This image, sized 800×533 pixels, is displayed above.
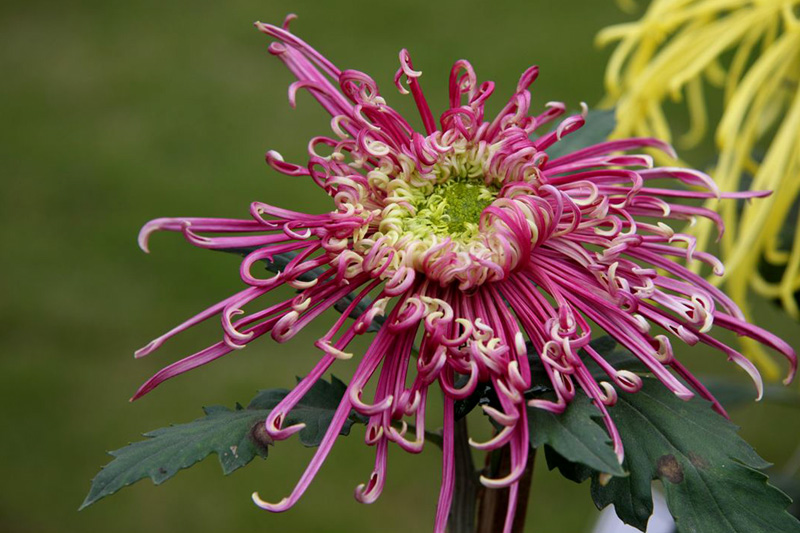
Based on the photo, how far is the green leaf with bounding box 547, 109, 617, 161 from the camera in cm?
58

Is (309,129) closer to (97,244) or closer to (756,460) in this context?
(97,244)

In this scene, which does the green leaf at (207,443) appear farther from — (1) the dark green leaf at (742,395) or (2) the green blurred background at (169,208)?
(2) the green blurred background at (169,208)

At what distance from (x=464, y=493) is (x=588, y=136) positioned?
25cm

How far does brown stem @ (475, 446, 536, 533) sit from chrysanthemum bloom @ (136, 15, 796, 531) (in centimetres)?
3

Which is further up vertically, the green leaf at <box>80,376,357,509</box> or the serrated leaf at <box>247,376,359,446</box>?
the serrated leaf at <box>247,376,359,446</box>

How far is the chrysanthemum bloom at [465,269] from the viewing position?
400mm

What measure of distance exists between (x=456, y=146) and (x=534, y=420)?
144 millimetres

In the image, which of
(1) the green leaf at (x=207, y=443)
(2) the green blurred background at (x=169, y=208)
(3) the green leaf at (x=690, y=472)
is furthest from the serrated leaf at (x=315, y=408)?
(2) the green blurred background at (x=169, y=208)

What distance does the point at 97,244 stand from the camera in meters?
2.18

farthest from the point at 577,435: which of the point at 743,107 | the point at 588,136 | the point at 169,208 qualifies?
the point at 169,208

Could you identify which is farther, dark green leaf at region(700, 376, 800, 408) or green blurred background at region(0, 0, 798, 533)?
green blurred background at region(0, 0, 798, 533)

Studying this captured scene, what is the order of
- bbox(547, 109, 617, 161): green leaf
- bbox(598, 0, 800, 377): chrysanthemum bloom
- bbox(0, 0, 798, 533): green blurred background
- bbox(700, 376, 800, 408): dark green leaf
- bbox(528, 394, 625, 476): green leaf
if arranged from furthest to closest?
bbox(0, 0, 798, 533): green blurred background → bbox(700, 376, 800, 408): dark green leaf → bbox(598, 0, 800, 377): chrysanthemum bloom → bbox(547, 109, 617, 161): green leaf → bbox(528, 394, 625, 476): green leaf

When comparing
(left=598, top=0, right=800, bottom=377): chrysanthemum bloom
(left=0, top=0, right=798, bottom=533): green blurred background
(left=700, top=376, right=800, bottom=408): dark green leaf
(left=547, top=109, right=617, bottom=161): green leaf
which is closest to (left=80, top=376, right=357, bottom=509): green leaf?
(left=547, top=109, right=617, bottom=161): green leaf

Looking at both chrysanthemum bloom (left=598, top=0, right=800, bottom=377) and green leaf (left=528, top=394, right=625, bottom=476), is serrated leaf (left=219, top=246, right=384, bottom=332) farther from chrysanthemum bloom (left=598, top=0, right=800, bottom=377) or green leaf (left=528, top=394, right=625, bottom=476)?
chrysanthemum bloom (left=598, top=0, right=800, bottom=377)
